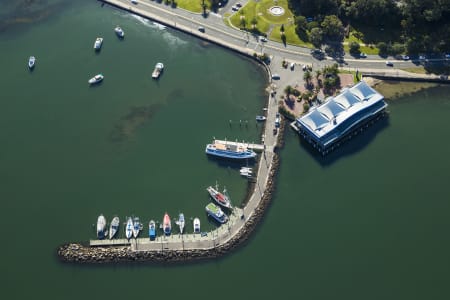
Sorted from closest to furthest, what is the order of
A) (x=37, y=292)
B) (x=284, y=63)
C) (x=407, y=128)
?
(x=37, y=292) → (x=407, y=128) → (x=284, y=63)

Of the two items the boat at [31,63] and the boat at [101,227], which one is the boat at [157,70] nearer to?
the boat at [31,63]

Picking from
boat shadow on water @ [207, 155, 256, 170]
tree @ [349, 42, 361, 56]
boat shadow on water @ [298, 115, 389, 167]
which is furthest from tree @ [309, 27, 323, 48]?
boat shadow on water @ [207, 155, 256, 170]

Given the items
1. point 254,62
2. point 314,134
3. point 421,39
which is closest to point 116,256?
point 314,134

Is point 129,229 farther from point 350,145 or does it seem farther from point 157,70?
point 350,145

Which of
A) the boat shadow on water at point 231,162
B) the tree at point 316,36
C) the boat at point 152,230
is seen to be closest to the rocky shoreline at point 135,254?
the boat at point 152,230

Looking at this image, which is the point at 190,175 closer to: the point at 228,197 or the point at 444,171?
the point at 228,197

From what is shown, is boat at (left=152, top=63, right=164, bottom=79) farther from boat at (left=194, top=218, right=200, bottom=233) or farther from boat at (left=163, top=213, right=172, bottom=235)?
boat at (left=194, top=218, right=200, bottom=233)

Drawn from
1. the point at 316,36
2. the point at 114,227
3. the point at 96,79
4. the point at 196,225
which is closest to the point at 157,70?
the point at 96,79
